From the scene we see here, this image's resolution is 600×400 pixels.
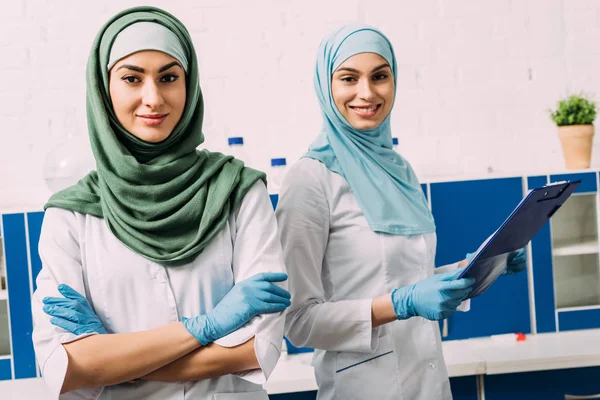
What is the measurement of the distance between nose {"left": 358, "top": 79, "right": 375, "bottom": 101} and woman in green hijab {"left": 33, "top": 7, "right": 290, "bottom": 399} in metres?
0.41

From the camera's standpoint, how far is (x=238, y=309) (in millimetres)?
1267

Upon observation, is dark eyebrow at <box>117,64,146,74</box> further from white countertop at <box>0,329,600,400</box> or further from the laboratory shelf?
the laboratory shelf

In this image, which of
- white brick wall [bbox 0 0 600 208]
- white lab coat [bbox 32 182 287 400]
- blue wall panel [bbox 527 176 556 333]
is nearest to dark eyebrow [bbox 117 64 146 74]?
white lab coat [bbox 32 182 287 400]

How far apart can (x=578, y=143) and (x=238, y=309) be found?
1898mm

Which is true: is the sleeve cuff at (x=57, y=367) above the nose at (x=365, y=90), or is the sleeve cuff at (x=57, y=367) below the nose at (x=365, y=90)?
below

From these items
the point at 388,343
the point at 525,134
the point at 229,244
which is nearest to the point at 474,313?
the point at 525,134

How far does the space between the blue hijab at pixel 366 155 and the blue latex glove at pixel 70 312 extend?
676 millimetres

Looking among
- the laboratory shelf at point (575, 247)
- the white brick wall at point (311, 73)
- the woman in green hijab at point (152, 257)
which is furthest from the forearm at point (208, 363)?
the laboratory shelf at point (575, 247)

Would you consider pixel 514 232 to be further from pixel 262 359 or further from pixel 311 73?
pixel 311 73

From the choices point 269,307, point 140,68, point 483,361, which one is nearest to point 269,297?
point 269,307

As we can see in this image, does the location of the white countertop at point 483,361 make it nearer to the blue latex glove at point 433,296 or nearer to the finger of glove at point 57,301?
the blue latex glove at point 433,296

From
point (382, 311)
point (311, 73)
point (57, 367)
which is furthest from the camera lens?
point (311, 73)

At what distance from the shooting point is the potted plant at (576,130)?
8.76 ft

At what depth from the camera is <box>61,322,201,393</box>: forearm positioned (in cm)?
124
